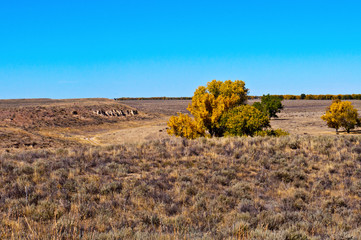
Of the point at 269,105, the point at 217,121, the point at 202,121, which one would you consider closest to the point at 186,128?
the point at 202,121

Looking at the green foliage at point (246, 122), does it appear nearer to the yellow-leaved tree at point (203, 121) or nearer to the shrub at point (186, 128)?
the yellow-leaved tree at point (203, 121)

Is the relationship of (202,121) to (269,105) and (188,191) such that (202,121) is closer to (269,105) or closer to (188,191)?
(188,191)

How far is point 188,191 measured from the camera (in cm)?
1067

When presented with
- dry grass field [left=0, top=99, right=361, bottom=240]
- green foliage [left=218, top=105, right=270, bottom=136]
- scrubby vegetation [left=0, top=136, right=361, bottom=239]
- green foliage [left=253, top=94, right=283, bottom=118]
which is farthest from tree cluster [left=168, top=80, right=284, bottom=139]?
green foliage [left=253, top=94, right=283, bottom=118]

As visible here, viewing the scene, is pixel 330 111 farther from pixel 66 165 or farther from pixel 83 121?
pixel 83 121

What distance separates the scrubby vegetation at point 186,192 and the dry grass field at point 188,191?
0.13 ft

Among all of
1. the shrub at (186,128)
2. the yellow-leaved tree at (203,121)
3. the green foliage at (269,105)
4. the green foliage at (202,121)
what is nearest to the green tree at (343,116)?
the green foliage at (269,105)

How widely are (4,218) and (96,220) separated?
8.20 ft

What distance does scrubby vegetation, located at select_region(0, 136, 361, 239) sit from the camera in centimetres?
720

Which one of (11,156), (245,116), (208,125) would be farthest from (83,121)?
(11,156)

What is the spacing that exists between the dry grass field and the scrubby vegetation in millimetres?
41

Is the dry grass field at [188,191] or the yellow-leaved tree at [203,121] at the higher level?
the yellow-leaved tree at [203,121]

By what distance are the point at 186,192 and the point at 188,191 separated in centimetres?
12

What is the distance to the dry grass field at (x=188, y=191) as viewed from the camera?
7211mm
